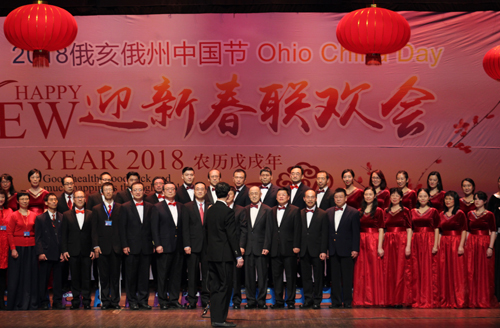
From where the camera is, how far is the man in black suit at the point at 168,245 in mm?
5414

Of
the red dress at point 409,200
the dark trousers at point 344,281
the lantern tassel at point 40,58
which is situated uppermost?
the lantern tassel at point 40,58

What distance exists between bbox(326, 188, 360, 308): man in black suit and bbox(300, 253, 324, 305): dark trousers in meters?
0.13

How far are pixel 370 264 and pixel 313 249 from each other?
602mm

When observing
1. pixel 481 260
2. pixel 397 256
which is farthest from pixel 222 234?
pixel 481 260

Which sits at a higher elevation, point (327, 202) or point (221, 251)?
point (327, 202)

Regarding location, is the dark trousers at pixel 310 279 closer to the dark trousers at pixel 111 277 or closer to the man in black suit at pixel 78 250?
the dark trousers at pixel 111 277

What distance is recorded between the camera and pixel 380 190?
6.07 m

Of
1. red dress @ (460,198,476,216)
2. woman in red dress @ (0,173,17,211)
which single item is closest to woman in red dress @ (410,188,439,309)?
red dress @ (460,198,476,216)

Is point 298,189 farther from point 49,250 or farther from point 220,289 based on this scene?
point 49,250

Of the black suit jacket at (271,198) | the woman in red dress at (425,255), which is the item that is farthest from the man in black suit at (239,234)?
the woman in red dress at (425,255)

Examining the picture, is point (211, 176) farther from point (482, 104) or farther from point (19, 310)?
point (482, 104)

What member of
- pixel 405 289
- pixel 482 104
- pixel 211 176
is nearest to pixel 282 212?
pixel 211 176

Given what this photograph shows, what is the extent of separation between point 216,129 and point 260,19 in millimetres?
1508

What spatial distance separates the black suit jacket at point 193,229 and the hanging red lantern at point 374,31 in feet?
7.21
